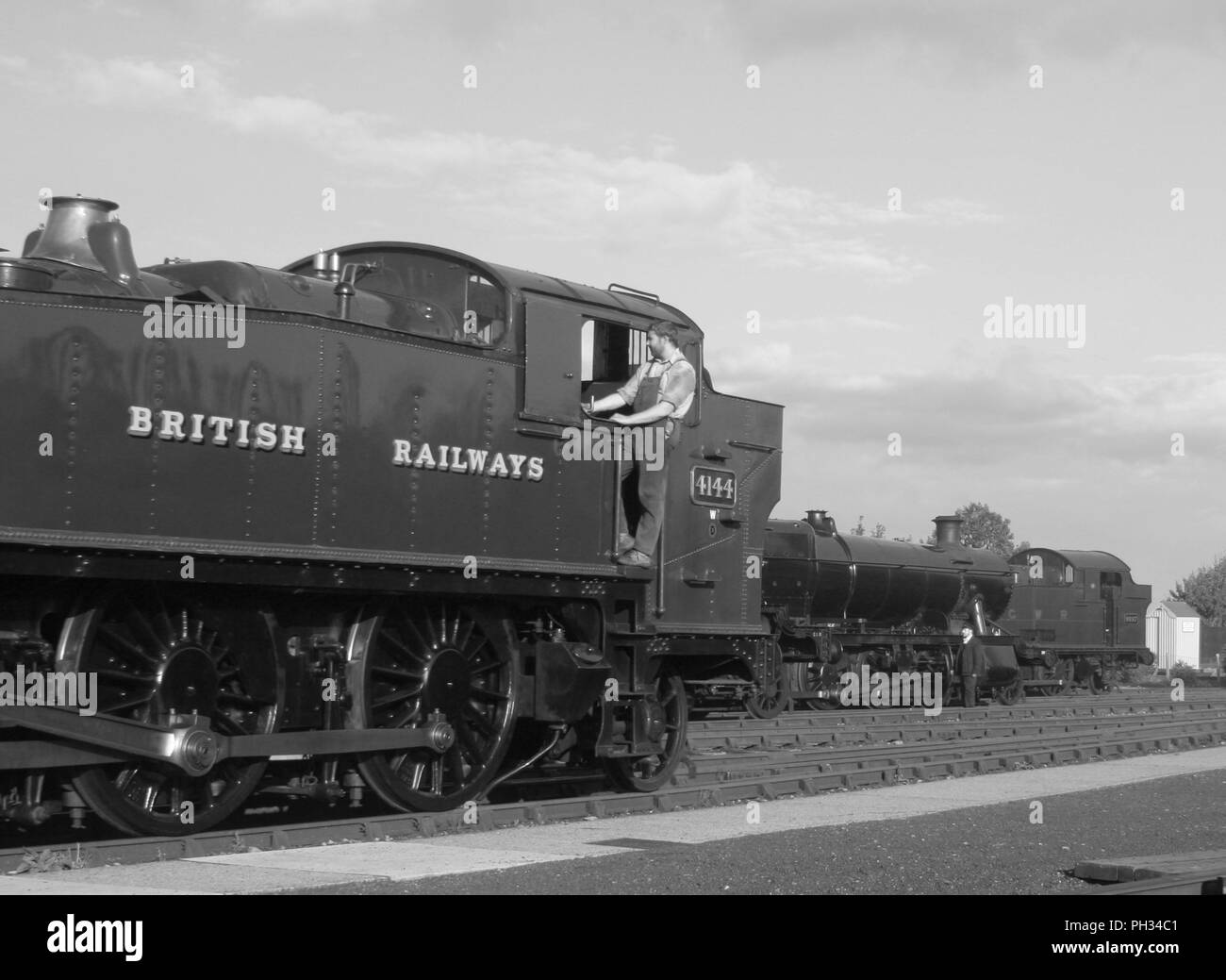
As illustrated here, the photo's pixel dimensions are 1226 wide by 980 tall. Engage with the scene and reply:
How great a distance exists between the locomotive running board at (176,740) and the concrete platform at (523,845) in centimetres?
65

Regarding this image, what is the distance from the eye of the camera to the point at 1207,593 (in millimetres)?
106188

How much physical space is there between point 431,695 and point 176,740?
2.36 metres

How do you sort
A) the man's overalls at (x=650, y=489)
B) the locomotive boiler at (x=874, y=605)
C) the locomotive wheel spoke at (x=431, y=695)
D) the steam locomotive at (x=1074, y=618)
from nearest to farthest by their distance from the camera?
the locomotive wheel spoke at (x=431, y=695), the man's overalls at (x=650, y=489), the locomotive boiler at (x=874, y=605), the steam locomotive at (x=1074, y=618)

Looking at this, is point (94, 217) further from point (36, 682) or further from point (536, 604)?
point (536, 604)

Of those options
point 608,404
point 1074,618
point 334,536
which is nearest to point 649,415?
point 608,404

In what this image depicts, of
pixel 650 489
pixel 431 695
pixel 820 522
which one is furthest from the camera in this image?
pixel 820 522

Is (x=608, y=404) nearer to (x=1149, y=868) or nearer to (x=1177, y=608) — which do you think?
(x=1149, y=868)

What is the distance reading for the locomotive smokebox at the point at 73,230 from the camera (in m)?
10.0

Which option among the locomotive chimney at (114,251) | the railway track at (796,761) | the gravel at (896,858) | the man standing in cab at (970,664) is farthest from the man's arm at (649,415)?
the man standing in cab at (970,664)

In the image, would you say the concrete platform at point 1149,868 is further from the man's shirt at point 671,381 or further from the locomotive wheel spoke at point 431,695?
the man's shirt at point 671,381

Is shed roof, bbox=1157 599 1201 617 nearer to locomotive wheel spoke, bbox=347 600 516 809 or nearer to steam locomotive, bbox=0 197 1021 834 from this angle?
steam locomotive, bbox=0 197 1021 834

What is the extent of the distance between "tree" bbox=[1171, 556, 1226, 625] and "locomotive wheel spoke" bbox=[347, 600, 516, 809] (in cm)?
9700
